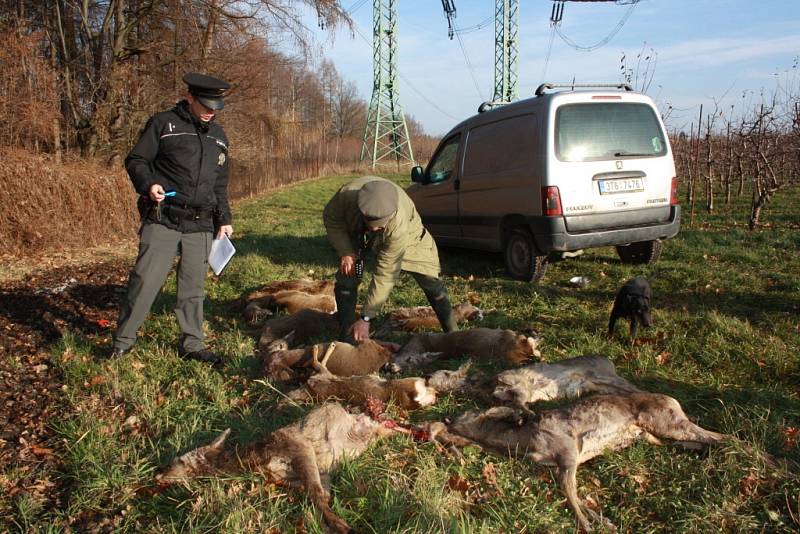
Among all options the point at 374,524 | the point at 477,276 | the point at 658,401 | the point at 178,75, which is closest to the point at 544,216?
the point at 477,276

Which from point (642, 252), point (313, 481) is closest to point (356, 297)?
point (313, 481)

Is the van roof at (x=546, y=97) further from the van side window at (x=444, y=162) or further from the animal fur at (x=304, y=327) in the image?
the animal fur at (x=304, y=327)

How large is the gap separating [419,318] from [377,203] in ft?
5.24

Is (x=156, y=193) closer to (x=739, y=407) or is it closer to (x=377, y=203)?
(x=377, y=203)

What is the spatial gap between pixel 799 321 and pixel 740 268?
2369 millimetres

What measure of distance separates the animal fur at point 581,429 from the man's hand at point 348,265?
1681 millimetres

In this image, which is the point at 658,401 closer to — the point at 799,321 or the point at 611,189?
the point at 799,321

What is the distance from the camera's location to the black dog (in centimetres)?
453

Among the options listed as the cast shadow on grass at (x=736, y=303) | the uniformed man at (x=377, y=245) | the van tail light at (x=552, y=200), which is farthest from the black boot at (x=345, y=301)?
the cast shadow on grass at (x=736, y=303)

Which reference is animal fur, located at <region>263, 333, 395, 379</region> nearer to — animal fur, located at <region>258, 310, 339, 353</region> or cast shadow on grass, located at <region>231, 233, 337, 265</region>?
animal fur, located at <region>258, 310, 339, 353</region>

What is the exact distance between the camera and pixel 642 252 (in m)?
7.57

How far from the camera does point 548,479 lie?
109 inches

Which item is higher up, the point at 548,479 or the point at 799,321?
the point at 799,321

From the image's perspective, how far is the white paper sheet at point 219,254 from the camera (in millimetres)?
4590
